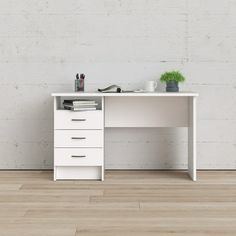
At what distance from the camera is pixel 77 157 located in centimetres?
385

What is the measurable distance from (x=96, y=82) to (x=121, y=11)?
0.72 meters

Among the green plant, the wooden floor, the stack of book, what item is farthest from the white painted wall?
the wooden floor

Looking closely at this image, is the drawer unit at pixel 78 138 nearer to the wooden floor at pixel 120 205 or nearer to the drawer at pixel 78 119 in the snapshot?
the drawer at pixel 78 119

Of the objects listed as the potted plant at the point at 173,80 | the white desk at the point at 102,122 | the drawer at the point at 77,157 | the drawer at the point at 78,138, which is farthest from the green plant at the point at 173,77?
the drawer at the point at 77,157

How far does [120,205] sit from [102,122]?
39.2 inches

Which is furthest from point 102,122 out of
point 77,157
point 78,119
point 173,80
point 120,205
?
point 120,205

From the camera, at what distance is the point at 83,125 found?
3.84 metres

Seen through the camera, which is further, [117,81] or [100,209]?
[117,81]

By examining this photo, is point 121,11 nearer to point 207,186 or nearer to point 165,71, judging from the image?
point 165,71

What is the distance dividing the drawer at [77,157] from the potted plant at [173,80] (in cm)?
88

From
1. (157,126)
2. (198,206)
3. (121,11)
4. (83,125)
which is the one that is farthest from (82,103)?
(198,206)

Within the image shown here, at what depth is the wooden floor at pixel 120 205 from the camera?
98.8 inches

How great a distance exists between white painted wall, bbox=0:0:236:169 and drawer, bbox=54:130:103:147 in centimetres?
59

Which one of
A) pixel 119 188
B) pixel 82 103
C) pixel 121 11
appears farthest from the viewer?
pixel 121 11
